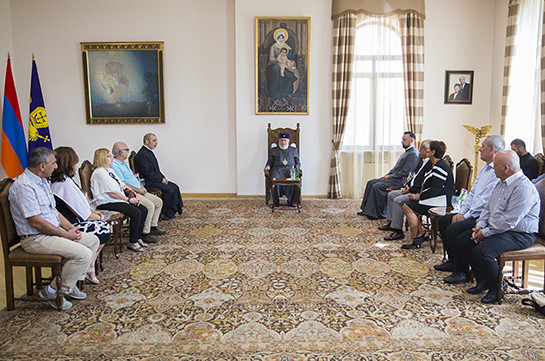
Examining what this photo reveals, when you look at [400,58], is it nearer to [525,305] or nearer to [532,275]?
[532,275]

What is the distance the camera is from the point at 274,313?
3.32 meters

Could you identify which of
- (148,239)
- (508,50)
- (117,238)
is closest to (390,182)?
(508,50)

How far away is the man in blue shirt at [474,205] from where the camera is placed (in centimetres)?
400

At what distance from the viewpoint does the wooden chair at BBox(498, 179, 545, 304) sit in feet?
11.2

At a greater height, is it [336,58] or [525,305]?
[336,58]

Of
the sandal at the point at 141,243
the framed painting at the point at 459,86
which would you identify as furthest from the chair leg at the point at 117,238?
the framed painting at the point at 459,86

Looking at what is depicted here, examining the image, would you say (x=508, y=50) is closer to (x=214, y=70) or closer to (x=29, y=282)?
(x=214, y=70)

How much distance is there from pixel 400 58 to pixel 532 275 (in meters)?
5.18

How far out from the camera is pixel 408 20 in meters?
7.87

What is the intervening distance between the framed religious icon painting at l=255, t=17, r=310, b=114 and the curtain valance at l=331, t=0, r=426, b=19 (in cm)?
63

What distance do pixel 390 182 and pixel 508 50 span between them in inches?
136

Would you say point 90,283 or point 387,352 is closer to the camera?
point 387,352

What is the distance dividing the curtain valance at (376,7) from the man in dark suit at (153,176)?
431 cm

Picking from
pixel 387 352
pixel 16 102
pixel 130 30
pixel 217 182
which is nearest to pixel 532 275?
pixel 387 352
